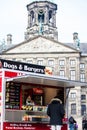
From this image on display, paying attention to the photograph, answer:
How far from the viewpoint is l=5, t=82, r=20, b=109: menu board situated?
40.9 feet

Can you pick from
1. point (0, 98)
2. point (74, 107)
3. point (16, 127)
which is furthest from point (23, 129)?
point (74, 107)

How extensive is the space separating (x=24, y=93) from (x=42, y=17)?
182 ft

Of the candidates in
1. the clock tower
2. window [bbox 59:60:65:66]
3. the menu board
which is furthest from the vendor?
window [bbox 59:60:65:66]

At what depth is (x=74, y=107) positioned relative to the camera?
6569 centimetres

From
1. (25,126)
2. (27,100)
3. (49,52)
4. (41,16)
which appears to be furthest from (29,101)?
(49,52)

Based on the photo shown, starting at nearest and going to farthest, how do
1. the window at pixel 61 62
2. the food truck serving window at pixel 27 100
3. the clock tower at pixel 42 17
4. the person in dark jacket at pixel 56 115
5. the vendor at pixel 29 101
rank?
the person in dark jacket at pixel 56 115, the food truck serving window at pixel 27 100, the vendor at pixel 29 101, the clock tower at pixel 42 17, the window at pixel 61 62

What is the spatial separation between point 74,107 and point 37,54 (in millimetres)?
9921

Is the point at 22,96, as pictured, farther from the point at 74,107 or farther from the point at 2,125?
the point at 74,107

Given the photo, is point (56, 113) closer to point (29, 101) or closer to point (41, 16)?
point (29, 101)

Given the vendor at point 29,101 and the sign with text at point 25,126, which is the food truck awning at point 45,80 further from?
the sign with text at point 25,126

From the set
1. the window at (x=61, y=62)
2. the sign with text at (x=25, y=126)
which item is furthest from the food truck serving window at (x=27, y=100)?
the window at (x=61, y=62)

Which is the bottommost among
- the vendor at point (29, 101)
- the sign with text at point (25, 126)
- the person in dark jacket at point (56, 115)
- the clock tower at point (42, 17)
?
the sign with text at point (25, 126)

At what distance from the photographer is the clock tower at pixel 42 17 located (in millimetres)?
66812

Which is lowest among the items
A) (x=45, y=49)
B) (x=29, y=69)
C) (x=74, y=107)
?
(x=74, y=107)
